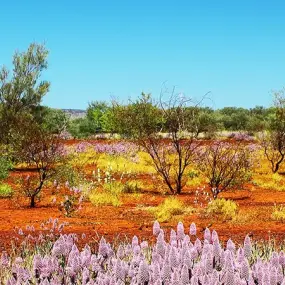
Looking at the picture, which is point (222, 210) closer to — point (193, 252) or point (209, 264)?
point (193, 252)

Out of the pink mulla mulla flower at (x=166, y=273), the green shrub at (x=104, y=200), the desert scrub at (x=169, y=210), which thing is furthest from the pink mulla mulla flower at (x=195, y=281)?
the green shrub at (x=104, y=200)

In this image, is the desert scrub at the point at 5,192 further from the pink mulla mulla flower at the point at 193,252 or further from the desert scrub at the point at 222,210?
the pink mulla mulla flower at the point at 193,252

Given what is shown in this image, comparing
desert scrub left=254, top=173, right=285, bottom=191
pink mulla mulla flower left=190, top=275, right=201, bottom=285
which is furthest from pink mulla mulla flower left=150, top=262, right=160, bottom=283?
desert scrub left=254, top=173, right=285, bottom=191

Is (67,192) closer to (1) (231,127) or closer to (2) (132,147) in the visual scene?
(2) (132,147)

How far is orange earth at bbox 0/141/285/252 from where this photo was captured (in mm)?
8914

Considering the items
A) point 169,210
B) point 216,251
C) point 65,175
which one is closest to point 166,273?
point 216,251

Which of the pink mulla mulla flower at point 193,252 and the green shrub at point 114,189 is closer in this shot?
the pink mulla mulla flower at point 193,252

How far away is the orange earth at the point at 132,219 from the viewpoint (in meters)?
8.91

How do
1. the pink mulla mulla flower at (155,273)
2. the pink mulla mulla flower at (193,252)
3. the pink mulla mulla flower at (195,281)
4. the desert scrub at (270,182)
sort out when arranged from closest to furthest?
the pink mulla mulla flower at (195,281) < the pink mulla mulla flower at (155,273) < the pink mulla mulla flower at (193,252) < the desert scrub at (270,182)

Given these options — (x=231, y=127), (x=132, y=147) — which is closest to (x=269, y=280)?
(x=132, y=147)

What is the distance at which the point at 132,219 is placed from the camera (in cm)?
1196

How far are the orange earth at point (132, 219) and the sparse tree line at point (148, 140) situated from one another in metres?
0.82

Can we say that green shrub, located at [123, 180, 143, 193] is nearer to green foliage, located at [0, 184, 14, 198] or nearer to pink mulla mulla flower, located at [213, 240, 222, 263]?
green foliage, located at [0, 184, 14, 198]

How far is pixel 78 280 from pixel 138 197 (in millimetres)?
12605
